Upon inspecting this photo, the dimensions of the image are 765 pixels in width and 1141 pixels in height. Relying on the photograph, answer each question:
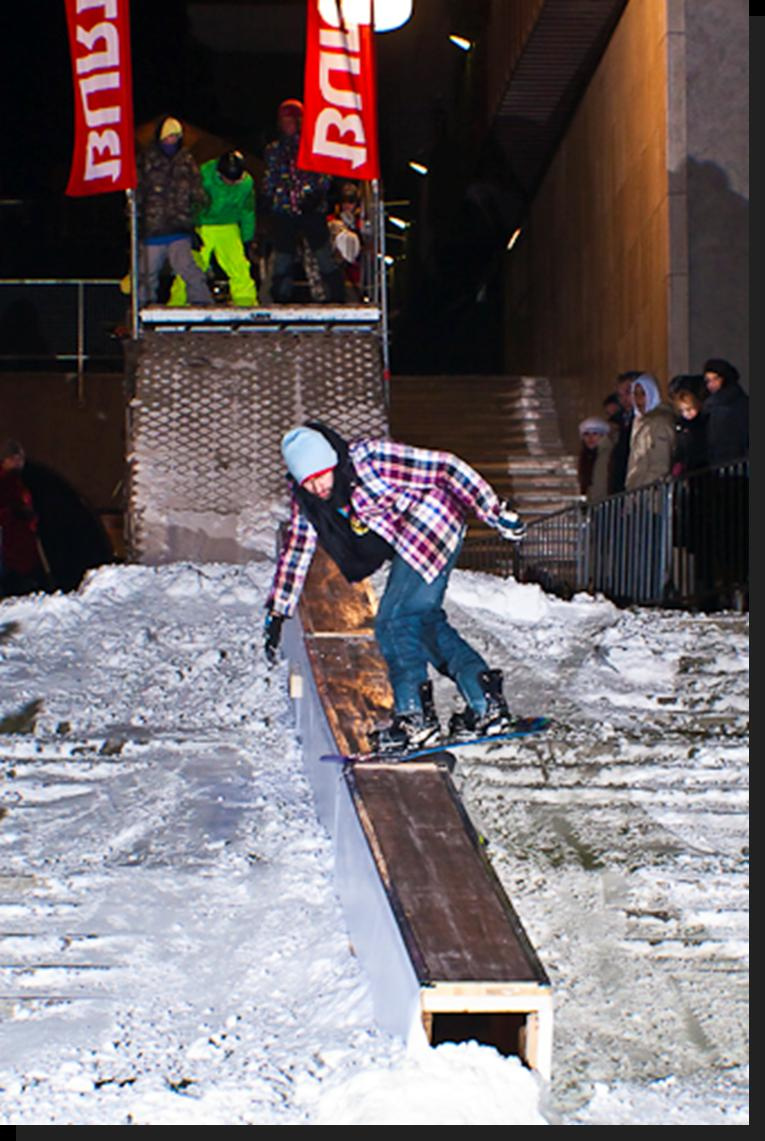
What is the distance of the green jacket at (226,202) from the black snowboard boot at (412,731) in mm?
9644

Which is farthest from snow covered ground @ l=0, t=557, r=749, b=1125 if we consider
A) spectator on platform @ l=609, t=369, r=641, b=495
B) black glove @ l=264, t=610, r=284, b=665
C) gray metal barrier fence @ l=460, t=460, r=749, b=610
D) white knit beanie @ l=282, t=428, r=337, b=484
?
spectator on platform @ l=609, t=369, r=641, b=495

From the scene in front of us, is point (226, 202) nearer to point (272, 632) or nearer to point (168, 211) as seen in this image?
point (168, 211)

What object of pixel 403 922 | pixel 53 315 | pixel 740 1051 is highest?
pixel 53 315

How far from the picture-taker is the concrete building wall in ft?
48.2

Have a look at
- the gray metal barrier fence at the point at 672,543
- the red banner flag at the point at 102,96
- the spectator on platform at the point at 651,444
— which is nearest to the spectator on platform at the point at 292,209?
the red banner flag at the point at 102,96

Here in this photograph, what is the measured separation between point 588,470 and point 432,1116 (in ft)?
33.9

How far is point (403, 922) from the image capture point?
4406 mm

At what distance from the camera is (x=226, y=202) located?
1512 centimetres

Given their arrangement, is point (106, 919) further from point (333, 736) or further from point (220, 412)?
point (220, 412)

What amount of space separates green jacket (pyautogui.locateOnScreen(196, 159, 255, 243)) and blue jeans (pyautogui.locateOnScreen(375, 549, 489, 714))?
30.4 feet

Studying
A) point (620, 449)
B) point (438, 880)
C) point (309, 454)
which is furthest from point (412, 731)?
point (620, 449)

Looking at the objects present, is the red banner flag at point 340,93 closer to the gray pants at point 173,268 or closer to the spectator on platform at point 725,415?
the gray pants at point 173,268

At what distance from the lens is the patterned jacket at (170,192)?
1484 centimetres

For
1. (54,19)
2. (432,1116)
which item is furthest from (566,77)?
(432,1116)
